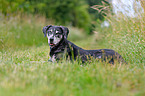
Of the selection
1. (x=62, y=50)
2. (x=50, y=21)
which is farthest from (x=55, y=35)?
(x=50, y=21)

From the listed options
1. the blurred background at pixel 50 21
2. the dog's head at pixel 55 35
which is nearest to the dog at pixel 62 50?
the dog's head at pixel 55 35

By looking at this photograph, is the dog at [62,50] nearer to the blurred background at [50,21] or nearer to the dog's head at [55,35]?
the dog's head at [55,35]

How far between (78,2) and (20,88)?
89.0 feet

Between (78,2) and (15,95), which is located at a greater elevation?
(78,2)

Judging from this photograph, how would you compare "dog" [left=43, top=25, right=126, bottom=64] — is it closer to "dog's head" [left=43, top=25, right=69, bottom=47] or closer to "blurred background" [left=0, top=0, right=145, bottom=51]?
"dog's head" [left=43, top=25, right=69, bottom=47]

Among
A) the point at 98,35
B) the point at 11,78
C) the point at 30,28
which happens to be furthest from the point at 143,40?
the point at 30,28

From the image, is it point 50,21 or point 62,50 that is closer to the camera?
point 62,50

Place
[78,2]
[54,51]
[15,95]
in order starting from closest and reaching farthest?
[15,95], [54,51], [78,2]

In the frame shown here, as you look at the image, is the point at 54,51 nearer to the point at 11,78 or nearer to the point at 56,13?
the point at 11,78

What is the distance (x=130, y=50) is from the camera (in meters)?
4.95

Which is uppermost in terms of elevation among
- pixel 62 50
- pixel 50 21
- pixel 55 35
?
pixel 50 21

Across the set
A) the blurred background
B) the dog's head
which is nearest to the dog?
Answer: the dog's head

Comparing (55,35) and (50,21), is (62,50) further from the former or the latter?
(50,21)

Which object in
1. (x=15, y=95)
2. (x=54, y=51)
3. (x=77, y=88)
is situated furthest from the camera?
(x=54, y=51)
